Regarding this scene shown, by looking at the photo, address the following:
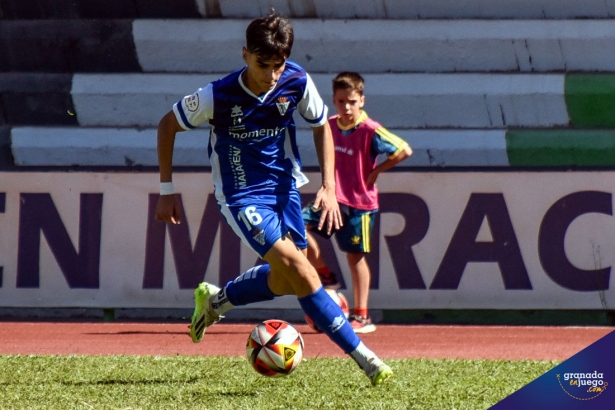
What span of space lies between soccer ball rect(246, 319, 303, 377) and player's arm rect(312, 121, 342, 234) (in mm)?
615

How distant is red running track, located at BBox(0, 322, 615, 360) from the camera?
6.92 m

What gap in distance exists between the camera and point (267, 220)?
17.4ft

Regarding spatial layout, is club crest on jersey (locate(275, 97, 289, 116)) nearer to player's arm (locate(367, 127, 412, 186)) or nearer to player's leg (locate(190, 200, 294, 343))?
player's leg (locate(190, 200, 294, 343))

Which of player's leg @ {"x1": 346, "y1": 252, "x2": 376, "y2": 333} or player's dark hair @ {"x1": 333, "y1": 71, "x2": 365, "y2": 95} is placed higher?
player's dark hair @ {"x1": 333, "y1": 71, "x2": 365, "y2": 95}

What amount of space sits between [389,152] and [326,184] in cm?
269

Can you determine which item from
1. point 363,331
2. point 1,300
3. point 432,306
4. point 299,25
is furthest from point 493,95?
point 1,300

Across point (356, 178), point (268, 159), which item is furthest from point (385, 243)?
point (268, 159)

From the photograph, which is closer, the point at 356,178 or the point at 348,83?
the point at 348,83

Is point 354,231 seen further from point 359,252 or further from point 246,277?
point 246,277

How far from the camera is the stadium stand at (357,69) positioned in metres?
10.4

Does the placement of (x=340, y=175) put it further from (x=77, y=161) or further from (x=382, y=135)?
(x=77, y=161)

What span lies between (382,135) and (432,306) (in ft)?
5.10

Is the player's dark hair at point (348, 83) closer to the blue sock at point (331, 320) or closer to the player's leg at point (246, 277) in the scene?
the player's leg at point (246, 277)

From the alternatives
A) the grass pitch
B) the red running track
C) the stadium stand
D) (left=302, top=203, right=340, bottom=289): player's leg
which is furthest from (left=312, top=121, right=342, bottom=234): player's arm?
the stadium stand
